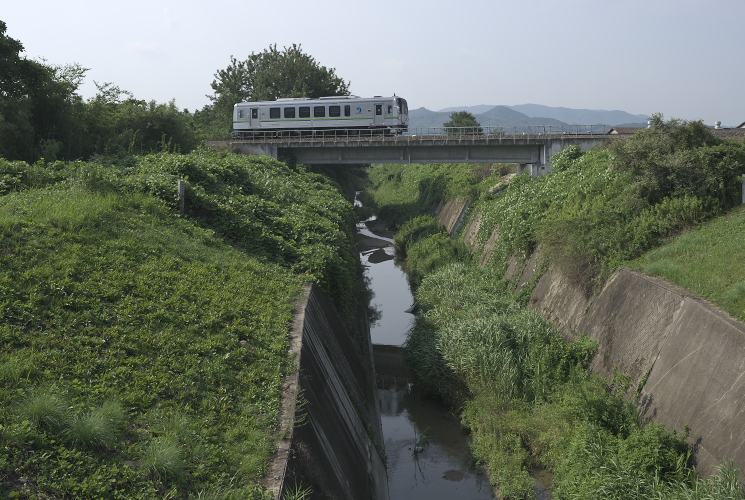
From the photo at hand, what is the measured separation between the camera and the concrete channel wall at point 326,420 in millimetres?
8219

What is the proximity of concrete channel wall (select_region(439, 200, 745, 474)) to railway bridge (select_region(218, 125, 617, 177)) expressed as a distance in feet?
55.6

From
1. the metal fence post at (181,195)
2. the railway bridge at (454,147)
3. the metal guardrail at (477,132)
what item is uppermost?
the metal guardrail at (477,132)

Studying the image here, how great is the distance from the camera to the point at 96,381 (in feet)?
27.1

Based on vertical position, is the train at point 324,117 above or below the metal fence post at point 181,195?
above

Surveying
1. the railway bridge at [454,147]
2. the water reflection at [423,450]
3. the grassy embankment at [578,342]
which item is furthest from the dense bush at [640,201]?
the railway bridge at [454,147]

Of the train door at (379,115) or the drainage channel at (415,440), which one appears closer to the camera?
the drainage channel at (415,440)

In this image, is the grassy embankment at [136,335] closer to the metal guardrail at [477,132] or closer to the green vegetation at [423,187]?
the metal guardrail at [477,132]

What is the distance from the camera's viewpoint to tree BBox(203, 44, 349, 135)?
6006 cm

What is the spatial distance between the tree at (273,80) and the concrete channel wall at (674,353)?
47578 mm

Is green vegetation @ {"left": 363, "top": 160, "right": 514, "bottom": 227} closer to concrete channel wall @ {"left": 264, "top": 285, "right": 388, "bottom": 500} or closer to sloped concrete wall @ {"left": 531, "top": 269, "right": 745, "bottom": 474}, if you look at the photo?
sloped concrete wall @ {"left": 531, "top": 269, "right": 745, "bottom": 474}

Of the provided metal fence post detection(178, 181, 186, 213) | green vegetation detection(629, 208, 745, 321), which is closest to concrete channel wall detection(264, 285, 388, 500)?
metal fence post detection(178, 181, 186, 213)

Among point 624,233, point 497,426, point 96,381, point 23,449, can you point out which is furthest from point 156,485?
point 624,233

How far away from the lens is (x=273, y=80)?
60.3 metres

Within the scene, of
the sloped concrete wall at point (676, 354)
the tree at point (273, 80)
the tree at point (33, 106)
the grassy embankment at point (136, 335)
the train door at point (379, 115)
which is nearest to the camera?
the grassy embankment at point (136, 335)
